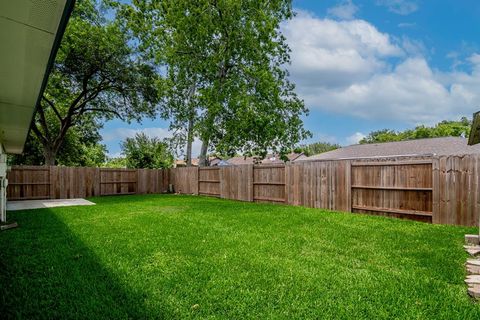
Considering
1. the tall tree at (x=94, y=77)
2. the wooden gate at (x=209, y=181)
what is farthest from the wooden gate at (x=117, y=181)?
the tall tree at (x=94, y=77)

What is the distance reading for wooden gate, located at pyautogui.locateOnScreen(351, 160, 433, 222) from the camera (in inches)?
267

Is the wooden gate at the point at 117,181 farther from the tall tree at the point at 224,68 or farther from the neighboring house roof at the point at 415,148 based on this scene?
the neighboring house roof at the point at 415,148

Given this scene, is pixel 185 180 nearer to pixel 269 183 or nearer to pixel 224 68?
pixel 269 183

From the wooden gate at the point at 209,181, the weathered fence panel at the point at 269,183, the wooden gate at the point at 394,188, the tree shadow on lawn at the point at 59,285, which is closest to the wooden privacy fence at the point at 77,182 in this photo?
the wooden gate at the point at 209,181

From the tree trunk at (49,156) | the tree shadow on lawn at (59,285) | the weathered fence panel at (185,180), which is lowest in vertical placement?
the tree shadow on lawn at (59,285)

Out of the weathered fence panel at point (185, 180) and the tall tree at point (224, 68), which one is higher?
the tall tree at point (224, 68)

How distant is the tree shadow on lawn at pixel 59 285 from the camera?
7.86ft

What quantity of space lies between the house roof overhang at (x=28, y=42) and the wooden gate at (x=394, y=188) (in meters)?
7.34

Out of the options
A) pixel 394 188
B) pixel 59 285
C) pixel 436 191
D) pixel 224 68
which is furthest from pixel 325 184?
pixel 224 68

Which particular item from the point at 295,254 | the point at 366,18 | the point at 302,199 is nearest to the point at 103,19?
the point at 366,18

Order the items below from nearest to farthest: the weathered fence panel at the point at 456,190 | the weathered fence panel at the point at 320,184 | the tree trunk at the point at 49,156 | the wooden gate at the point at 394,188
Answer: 1. the weathered fence panel at the point at 456,190
2. the wooden gate at the point at 394,188
3. the weathered fence panel at the point at 320,184
4. the tree trunk at the point at 49,156

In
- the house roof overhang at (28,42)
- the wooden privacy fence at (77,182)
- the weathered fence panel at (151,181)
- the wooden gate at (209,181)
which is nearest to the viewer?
the house roof overhang at (28,42)

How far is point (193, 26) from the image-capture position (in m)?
16.6

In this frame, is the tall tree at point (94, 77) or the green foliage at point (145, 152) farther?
the green foliage at point (145, 152)
